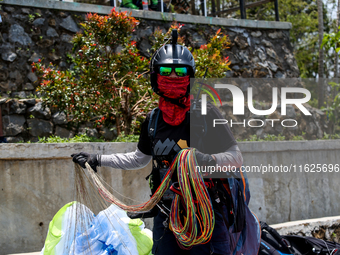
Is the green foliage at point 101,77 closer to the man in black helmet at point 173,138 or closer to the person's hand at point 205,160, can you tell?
the man in black helmet at point 173,138

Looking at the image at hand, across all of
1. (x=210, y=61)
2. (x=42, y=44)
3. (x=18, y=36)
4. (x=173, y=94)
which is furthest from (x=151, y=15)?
(x=173, y=94)

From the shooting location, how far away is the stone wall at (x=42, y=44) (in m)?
6.96

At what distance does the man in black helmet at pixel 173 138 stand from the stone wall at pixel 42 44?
4458 millimetres

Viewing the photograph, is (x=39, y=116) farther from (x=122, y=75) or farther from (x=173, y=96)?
(x=173, y=96)

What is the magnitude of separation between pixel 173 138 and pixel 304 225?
326cm

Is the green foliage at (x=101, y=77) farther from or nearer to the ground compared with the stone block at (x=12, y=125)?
farther from the ground

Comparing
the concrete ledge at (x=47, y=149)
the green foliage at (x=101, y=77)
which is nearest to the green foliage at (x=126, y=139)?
the green foliage at (x=101, y=77)

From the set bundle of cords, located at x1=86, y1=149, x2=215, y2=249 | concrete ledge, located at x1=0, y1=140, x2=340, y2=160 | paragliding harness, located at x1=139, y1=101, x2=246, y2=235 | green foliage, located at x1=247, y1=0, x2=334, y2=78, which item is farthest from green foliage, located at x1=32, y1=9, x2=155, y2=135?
green foliage, located at x1=247, y1=0, x2=334, y2=78

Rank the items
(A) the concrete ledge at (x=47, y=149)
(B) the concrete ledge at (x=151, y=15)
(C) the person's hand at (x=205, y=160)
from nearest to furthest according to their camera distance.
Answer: (C) the person's hand at (x=205, y=160) → (A) the concrete ledge at (x=47, y=149) → (B) the concrete ledge at (x=151, y=15)

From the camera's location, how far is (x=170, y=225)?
259 centimetres

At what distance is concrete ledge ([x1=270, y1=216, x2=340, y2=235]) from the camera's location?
4.88 m

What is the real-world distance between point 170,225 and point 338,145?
157 inches

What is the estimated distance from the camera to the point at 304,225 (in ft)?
16.4

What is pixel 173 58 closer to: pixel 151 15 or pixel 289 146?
pixel 289 146
